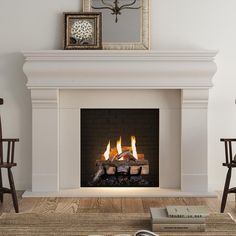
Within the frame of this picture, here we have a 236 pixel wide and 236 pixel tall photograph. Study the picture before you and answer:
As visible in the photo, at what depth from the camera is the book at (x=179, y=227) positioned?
254cm

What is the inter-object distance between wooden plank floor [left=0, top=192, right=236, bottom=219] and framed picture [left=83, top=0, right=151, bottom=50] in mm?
1346

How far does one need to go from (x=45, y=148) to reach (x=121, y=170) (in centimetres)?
72

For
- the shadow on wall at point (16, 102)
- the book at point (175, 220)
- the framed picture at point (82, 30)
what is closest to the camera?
the book at point (175, 220)

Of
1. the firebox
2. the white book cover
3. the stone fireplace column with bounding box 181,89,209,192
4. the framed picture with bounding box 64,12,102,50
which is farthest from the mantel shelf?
the white book cover

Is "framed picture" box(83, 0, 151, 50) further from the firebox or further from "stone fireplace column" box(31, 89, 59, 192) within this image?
"stone fireplace column" box(31, 89, 59, 192)

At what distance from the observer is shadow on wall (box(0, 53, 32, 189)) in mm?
5426

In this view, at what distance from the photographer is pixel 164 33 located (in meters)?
5.41

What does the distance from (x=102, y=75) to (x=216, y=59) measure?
3.42 feet

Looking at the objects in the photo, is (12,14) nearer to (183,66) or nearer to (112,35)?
(112,35)

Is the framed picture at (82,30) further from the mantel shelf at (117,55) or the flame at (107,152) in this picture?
the flame at (107,152)

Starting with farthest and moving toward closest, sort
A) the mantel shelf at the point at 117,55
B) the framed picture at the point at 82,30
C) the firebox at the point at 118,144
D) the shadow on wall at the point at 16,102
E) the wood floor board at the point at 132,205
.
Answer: the firebox at the point at 118,144 < the shadow on wall at the point at 16,102 < the framed picture at the point at 82,30 < the mantel shelf at the point at 117,55 < the wood floor board at the point at 132,205

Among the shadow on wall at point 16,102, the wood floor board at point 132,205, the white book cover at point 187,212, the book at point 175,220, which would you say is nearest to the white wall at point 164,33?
the shadow on wall at point 16,102

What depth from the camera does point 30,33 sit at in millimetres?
5402

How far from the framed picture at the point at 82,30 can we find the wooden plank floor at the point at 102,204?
1.35m
